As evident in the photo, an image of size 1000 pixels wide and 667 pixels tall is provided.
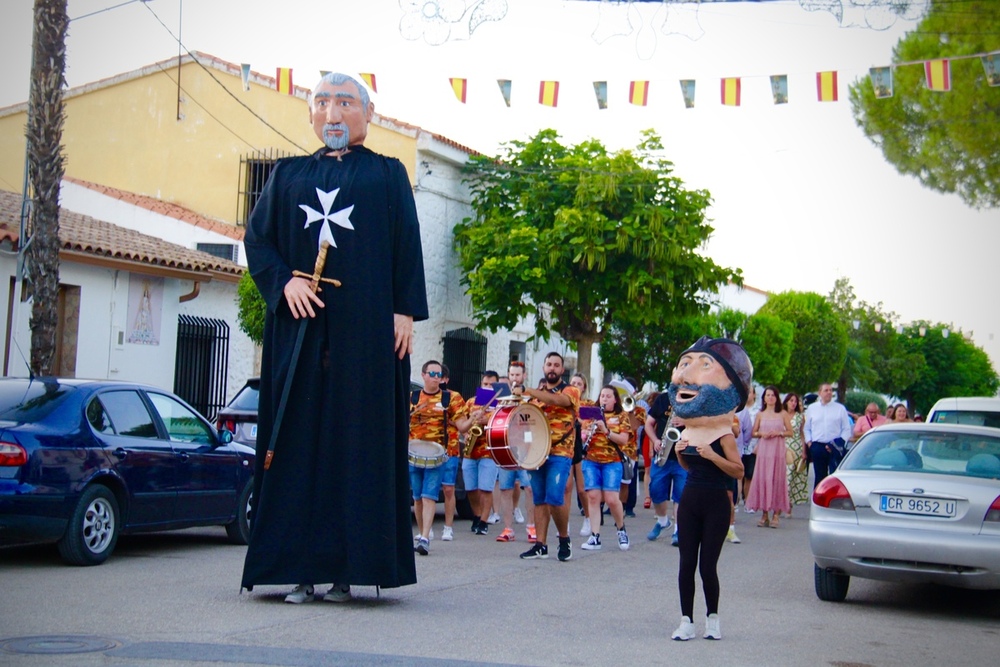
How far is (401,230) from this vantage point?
785 centimetres

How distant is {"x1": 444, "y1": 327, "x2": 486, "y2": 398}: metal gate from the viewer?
3000cm

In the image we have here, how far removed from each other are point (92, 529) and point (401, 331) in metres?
3.72

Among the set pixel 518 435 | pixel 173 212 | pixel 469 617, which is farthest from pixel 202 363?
pixel 469 617

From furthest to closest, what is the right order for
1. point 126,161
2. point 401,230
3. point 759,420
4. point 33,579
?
1. point 126,161
2. point 759,420
3. point 33,579
4. point 401,230

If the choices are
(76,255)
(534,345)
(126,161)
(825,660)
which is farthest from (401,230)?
(534,345)

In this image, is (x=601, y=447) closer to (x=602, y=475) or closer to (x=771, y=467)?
(x=602, y=475)

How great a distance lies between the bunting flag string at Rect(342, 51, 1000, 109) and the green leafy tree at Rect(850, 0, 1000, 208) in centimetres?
594

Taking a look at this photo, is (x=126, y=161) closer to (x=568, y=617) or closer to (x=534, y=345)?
(x=534, y=345)

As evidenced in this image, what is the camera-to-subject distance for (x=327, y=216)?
771 cm

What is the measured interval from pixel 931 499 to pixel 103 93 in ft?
84.5

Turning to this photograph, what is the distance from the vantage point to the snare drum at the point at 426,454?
1244 centimetres

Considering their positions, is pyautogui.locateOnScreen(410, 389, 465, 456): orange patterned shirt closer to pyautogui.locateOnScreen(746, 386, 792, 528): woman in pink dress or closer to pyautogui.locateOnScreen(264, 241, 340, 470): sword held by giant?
pyautogui.locateOnScreen(264, 241, 340, 470): sword held by giant

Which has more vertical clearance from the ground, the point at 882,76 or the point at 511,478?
the point at 882,76

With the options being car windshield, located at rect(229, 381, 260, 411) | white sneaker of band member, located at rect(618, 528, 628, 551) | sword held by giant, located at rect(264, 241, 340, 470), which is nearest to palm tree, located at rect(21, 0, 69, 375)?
car windshield, located at rect(229, 381, 260, 411)
